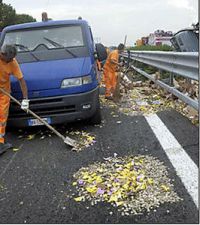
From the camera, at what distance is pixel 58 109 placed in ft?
19.7

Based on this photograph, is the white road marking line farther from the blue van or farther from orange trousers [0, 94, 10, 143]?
orange trousers [0, 94, 10, 143]

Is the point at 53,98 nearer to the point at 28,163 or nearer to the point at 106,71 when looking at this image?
the point at 28,163

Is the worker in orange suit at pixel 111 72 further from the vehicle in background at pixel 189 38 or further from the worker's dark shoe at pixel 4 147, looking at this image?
the worker's dark shoe at pixel 4 147

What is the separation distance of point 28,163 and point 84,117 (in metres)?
1.53

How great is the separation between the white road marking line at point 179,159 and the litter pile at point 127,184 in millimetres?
165

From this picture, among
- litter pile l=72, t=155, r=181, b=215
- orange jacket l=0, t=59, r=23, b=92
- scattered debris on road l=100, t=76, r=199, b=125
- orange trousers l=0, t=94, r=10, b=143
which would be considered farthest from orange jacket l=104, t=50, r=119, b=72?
litter pile l=72, t=155, r=181, b=215

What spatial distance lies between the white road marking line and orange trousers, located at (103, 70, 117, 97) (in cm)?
340

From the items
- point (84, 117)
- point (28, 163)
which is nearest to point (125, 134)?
point (84, 117)

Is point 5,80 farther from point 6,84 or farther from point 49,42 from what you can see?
point 49,42

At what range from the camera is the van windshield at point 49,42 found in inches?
263

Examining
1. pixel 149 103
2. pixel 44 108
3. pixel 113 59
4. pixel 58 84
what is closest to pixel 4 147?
pixel 44 108

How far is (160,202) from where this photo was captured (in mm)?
3482

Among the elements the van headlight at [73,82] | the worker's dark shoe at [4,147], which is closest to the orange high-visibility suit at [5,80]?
the worker's dark shoe at [4,147]

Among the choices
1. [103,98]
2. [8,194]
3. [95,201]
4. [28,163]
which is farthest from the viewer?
[103,98]
